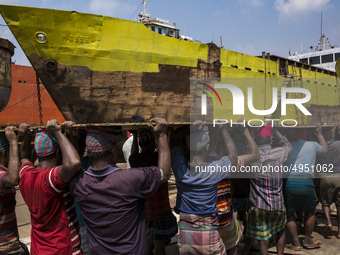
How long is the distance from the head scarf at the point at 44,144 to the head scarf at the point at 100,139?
1.38ft

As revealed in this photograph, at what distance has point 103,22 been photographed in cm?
734

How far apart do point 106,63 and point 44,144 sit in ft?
18.0

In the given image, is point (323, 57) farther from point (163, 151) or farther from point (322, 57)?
point (163, 151)

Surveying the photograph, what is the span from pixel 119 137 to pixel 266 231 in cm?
209

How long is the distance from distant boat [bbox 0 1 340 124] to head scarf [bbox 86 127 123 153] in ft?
18.0

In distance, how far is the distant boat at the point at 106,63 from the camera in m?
6.95

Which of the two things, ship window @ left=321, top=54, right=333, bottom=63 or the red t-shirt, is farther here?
ship window @ left=321, top=54, right=333, bottom=63

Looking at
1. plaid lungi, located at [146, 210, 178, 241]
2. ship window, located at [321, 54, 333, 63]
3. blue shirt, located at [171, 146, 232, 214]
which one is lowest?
plaid lungi, located at [146, 210, 178, 241]

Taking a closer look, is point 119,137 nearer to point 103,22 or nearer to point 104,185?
point 104,185

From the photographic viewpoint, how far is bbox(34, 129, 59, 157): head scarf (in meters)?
2.36

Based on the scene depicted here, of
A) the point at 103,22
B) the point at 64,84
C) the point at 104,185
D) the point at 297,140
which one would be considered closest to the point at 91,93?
the point at 64,84

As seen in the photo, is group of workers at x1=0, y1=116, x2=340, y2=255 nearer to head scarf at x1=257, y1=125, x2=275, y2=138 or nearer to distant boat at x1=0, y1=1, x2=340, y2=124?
head scarf at x1=257, y1=125, x2=275, y2=138

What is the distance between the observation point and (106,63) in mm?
7504

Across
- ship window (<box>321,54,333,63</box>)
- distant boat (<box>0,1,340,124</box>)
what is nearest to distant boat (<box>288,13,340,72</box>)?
ship window (<box>321,54,333,63</box>)
